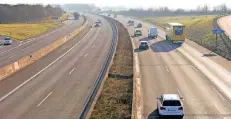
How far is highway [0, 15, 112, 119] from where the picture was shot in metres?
23.6

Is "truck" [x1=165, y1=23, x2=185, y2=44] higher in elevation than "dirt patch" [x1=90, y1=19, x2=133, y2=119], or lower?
higher

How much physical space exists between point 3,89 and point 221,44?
155ft

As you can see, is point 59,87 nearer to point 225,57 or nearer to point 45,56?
point 45,56

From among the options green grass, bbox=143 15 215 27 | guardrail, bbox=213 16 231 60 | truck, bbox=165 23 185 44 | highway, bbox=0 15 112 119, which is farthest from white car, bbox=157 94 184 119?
green grass, bbox=143 15 215 27

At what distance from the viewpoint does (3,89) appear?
3061cm

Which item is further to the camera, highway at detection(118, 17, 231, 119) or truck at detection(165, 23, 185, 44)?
truck at detection(165, 23, 185, 44)

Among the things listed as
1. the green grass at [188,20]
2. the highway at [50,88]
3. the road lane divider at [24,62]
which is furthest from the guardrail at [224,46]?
the green grass at [188,20]

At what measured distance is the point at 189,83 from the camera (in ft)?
107

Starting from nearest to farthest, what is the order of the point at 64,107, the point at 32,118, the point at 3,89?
the point at 32,118 → the point at 64,107 → the point at 3,89

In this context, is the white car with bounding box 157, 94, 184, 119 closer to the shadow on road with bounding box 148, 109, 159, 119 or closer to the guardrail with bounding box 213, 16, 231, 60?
the shadow on road with bounding box 148, 109, 159, 119

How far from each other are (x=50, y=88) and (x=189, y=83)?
40.9 ft

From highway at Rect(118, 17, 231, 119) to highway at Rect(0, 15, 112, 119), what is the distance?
5158 millimetres

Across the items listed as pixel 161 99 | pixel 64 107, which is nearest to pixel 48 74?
pixel 64 107

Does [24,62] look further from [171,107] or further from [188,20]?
[188,20]
